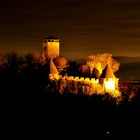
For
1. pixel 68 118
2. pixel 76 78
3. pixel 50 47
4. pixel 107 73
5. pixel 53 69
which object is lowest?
pixel 68 118

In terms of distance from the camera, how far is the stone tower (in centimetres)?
5681

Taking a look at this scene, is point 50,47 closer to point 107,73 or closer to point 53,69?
point 53,69

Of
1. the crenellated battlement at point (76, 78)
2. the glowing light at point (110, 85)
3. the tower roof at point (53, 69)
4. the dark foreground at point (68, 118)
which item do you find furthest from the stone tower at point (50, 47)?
the dark foreground at point (68, 118)

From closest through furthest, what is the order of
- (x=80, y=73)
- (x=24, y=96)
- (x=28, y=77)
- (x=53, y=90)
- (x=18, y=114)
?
1. (x=18, y=114)
2. (x=24, y=96)
3. (x=53, y=90)
4. (x=28, y=77)
5. (x=80, y=73)

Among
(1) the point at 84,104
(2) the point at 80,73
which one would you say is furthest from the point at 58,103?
(2) the point at 80,73

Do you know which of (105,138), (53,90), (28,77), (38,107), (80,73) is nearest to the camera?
(105,138)

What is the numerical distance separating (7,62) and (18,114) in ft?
59.8

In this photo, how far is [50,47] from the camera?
190ft

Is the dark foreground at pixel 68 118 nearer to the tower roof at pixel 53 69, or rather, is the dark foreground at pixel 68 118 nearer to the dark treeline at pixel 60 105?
the dark treeline at pixel 60 105

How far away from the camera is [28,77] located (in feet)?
159

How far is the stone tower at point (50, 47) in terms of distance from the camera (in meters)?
56.8

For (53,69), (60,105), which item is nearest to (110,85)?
(53,69)

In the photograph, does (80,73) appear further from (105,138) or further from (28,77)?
(105,138)

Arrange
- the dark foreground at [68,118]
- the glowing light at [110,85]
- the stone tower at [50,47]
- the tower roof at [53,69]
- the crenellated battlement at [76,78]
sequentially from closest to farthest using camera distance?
the dark foreground at [68,118] → the crenellated battlement at [76,78] → the glowing light at [110,85] → the tower roof at [53,69] → the stone tower at [50,47]
